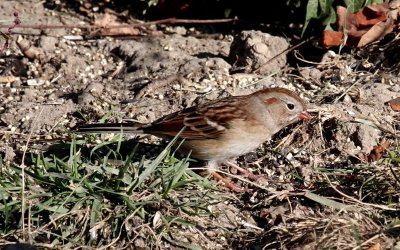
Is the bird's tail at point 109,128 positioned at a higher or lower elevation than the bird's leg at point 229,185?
higher

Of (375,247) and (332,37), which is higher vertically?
(332,37)

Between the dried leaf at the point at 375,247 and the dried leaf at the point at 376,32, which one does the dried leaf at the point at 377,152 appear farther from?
the dried leaf at the point at 376,32

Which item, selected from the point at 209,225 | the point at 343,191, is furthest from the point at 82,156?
the point at 343,191

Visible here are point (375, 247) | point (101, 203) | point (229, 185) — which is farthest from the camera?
point (229, 185)

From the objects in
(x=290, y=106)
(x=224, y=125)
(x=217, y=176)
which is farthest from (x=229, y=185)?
(x=290, y=106)

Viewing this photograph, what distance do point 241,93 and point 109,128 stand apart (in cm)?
134

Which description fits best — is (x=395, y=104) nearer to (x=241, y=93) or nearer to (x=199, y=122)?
(x=241, y=93)

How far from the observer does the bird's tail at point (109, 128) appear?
5324 millimetres

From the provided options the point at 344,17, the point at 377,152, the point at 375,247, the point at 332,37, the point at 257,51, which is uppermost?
the point at 344,17

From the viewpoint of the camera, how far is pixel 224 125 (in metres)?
5.50

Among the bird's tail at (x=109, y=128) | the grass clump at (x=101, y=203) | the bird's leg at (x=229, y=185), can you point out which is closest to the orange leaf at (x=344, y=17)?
the bird's leg at (x=229, y=185)

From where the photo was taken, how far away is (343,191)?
16.4 ft

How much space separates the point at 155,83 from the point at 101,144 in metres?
1.22

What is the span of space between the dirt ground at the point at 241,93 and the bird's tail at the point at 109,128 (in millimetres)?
372
